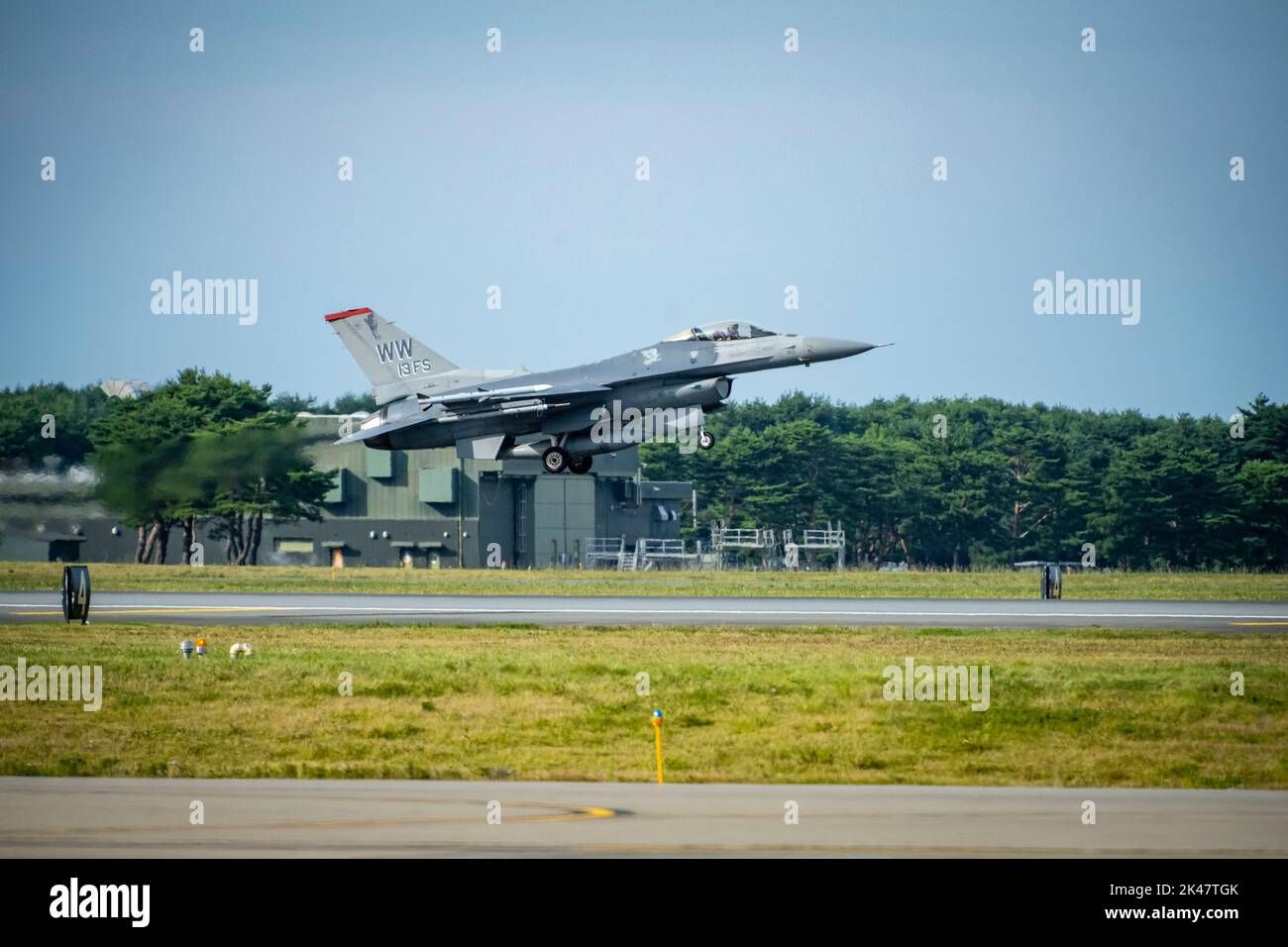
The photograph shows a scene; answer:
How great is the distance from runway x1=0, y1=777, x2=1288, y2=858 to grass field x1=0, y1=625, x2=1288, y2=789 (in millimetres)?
1655

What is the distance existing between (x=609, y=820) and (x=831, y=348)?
31.1 m

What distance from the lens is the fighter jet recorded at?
4094 cm

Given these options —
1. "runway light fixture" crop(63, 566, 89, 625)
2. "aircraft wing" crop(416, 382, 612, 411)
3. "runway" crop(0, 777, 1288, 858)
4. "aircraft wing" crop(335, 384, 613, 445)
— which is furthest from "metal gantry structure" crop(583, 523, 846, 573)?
"runway" crop(0, 777, 1288, 858)

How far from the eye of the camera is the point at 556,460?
146 ft

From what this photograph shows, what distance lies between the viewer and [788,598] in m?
38.8

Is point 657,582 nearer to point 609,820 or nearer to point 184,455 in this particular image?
point 184,455

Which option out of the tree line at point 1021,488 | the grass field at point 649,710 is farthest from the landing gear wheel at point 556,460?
the tree line at point 1021,488

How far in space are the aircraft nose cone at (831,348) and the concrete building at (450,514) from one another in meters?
34.5

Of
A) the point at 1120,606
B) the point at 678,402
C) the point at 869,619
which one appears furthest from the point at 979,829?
the point at 678,402

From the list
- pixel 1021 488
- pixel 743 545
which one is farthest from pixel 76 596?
pixel 1021 488

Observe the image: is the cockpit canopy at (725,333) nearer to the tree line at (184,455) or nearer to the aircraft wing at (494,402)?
the aircraft wing at (494,402)

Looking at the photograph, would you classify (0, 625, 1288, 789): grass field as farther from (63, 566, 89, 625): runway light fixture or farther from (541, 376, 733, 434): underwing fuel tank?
(541, 376, 733, 434): underwing fuel tank

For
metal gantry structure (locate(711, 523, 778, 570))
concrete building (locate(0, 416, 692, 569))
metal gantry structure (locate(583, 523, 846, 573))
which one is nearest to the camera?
metal gantry structure (locate(583, 523, 846, 573))

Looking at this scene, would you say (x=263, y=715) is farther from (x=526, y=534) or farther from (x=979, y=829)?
(x=526, y=534)
